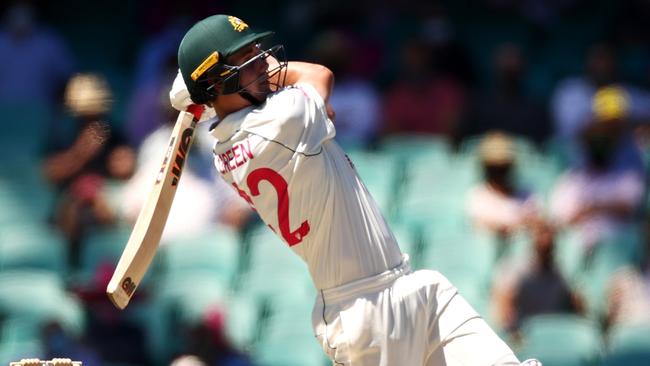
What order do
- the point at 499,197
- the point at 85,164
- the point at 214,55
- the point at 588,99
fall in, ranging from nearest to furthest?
the point at 214,55
the point at 499,197
the point at 85,164
the point at 588,99

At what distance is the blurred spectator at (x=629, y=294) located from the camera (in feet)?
26.7

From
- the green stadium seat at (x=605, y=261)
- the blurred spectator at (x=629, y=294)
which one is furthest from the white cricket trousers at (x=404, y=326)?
the green stadium seat at (x=605, y=261)

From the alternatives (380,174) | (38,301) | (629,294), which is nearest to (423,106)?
(380,174)

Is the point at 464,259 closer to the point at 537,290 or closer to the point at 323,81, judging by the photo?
the point at 537,290

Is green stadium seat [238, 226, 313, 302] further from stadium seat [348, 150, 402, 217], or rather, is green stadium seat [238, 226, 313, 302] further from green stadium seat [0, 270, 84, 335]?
green stadium seat [0, 270, 84, 335]

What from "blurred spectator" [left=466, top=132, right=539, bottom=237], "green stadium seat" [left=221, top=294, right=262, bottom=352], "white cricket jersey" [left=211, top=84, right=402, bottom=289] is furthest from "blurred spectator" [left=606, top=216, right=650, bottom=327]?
"white cricket jersey" [left=211, top=84, right=402, bottom=289]

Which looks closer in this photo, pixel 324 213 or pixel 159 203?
pixel 324 213

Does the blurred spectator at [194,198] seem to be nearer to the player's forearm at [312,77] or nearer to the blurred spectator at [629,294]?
the blurred spectator at [629,294]

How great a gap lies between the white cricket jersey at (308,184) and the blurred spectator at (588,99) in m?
4.96

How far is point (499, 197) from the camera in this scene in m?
8.98

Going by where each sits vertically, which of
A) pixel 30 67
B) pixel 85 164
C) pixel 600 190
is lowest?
pixel 600 190

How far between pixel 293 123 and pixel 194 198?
4239 millimetres

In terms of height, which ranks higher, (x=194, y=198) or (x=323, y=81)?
(x=194, y=198)

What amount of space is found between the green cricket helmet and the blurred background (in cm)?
146
